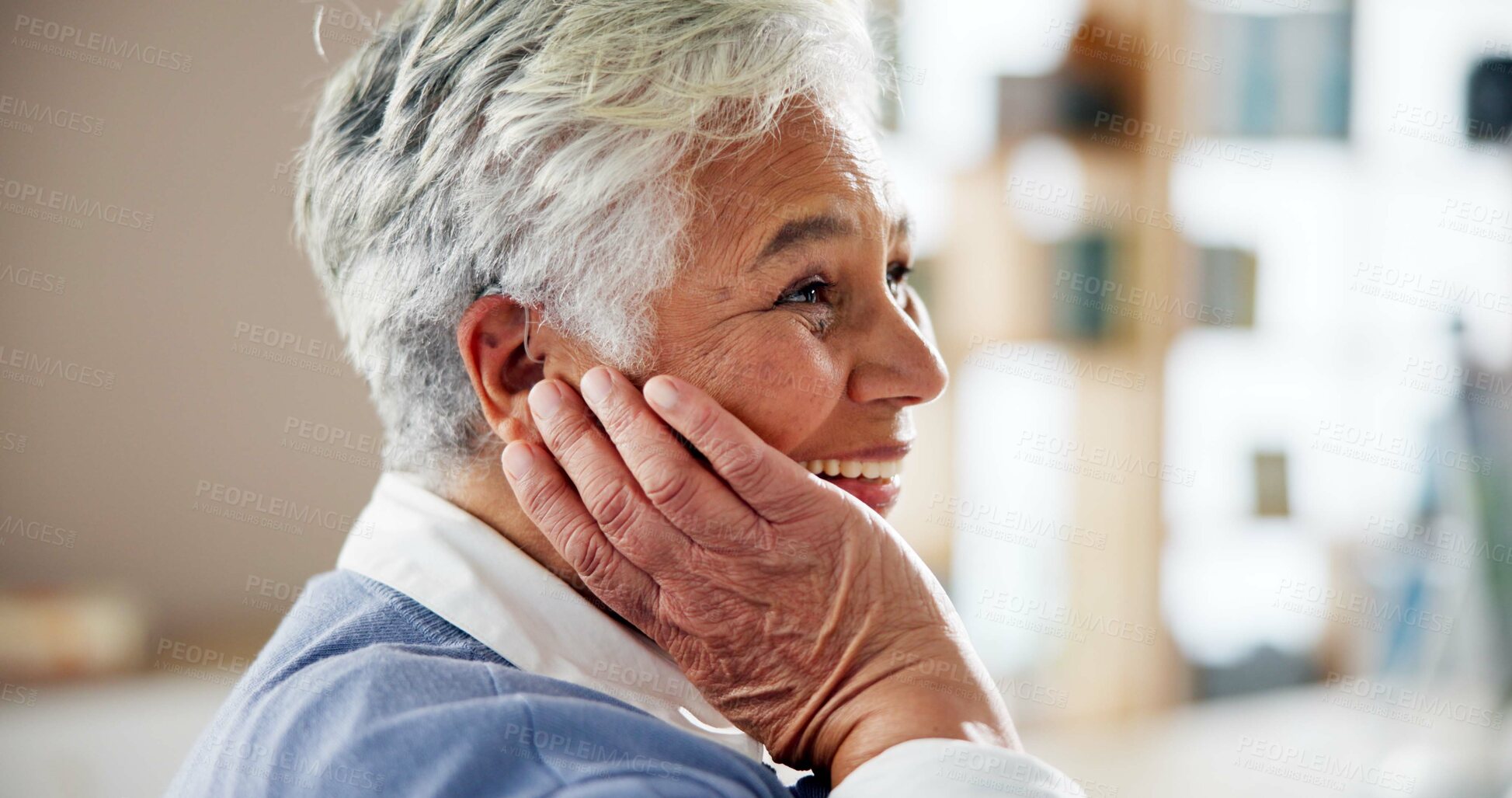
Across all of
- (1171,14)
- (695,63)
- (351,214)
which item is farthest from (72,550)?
(1171,14)

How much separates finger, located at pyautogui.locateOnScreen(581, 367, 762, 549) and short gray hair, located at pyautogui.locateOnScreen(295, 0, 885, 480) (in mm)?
97
